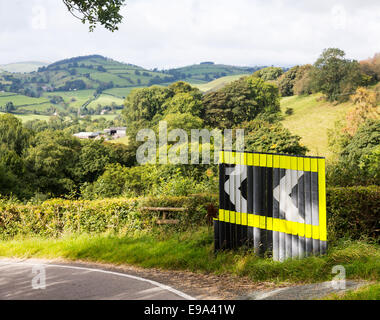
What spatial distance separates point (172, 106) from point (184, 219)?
6891cm

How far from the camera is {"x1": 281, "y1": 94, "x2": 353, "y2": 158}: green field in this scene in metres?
73.1

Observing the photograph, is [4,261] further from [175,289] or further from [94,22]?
[94,22]

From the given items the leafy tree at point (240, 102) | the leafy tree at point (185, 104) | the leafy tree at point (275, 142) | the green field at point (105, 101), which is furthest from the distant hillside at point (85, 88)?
the leafy tree at point (275, 142)

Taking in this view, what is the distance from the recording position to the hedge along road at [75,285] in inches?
277

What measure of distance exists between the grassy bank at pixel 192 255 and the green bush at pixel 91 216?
64cm

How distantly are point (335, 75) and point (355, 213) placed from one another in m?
80.4

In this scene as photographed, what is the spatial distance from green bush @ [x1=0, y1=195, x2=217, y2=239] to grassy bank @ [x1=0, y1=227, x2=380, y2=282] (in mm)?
640

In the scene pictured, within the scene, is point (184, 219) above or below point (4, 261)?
above

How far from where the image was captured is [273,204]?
8281 mm

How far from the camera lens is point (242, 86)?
282 feet

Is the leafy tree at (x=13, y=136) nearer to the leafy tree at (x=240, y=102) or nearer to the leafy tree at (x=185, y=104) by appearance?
the leafy tree at (x=185, y=104)

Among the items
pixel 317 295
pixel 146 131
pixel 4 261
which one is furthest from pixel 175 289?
pixel 146 131

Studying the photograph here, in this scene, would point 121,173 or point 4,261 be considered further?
point 121,173

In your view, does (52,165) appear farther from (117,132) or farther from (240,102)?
(117,132)
